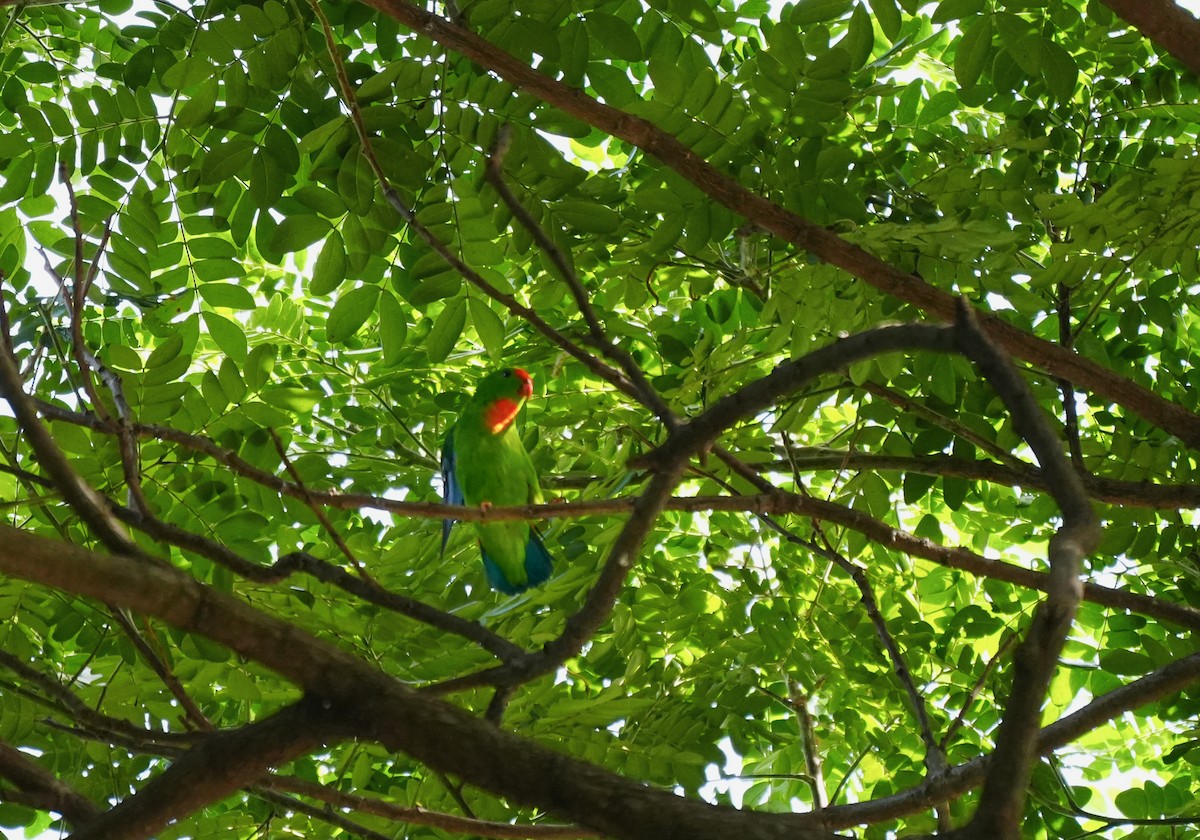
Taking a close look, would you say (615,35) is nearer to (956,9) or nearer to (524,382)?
(956,9)

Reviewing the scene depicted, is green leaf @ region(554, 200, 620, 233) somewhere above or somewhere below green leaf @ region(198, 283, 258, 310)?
below

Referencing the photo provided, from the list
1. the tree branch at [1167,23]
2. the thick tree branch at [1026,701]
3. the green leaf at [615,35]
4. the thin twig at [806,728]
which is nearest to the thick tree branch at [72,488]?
the thick tree branch at [1026,701]

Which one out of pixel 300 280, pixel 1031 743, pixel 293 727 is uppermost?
pixel 300 280

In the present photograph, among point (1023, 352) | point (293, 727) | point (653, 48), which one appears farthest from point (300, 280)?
point (293, 727)

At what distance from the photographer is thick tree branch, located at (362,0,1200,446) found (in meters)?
2.43

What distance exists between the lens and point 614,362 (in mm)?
3043

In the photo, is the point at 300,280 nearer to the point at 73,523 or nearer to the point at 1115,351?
the point at 73,523

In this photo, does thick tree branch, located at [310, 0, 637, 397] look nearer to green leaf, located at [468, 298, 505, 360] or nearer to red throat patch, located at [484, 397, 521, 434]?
green leaf, located at [468, 298, 505, 360]

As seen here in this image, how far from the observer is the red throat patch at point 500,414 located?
13.3ft

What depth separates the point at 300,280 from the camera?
4.70 m

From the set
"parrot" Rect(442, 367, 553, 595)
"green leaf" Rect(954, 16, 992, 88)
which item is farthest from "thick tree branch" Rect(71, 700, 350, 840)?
"parrot" Rect(442, 367, 553, 595)

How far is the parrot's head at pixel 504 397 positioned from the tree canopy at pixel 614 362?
0.15 meters

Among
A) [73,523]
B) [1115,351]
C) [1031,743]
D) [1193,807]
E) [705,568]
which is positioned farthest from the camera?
[705,568]

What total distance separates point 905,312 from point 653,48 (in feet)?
3.23
